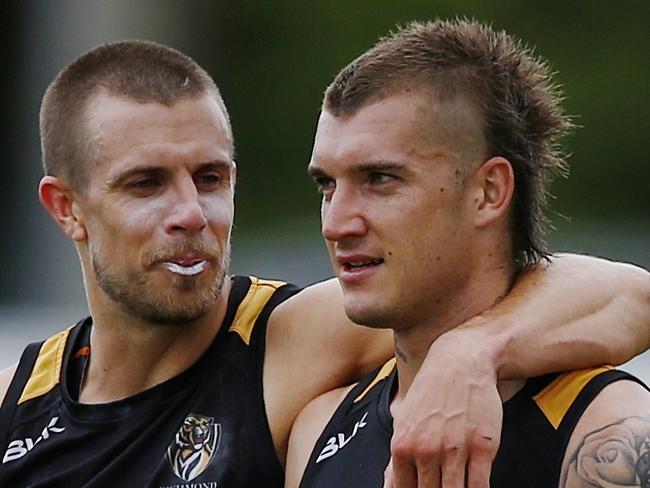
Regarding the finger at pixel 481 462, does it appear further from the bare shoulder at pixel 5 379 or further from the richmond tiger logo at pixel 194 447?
the bare shoulder at pixel 5 379

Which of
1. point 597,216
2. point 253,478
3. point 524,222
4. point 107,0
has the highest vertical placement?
point 107,0

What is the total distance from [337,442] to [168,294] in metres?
0.65

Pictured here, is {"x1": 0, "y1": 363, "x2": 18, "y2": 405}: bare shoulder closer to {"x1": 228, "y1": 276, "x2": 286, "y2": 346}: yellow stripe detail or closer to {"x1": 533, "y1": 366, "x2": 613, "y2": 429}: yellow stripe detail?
{"x1": 228, "y1": 276, "x2": 286, "y2": 346}: yellow stripe detail

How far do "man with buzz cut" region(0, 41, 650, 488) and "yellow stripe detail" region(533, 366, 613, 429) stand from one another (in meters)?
0.79

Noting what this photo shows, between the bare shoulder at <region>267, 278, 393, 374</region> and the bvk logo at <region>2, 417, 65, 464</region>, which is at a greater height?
the bare shoulder at <region>267, 278, 393, 374</region>

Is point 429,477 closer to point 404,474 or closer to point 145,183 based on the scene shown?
point 404,474

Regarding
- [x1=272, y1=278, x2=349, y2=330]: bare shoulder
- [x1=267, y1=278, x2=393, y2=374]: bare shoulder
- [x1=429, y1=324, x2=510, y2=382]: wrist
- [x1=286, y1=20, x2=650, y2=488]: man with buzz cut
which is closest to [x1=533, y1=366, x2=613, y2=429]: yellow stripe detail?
[x1=286, y1=20, x2=650, y2=488]: man with buzz cut

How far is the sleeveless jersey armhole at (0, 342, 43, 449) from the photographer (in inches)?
160

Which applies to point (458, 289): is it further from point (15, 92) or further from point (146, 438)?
point (15, 92)

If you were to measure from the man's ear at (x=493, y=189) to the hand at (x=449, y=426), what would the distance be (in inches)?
14.2

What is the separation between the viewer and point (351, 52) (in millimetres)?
9727

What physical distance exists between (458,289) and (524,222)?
0.78 feet

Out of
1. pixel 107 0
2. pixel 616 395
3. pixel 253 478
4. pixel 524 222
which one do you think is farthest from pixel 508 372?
pixel 107 0

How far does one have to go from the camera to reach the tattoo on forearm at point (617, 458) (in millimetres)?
2924
